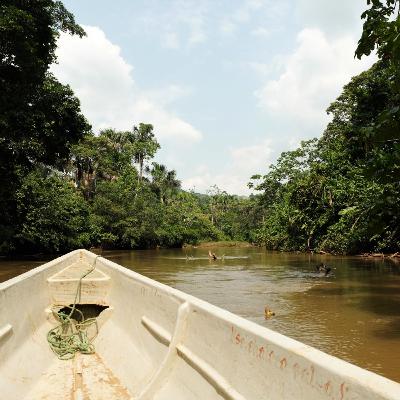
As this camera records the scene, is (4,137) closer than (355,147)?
Yes

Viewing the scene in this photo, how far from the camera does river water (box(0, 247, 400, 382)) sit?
6.91 metres

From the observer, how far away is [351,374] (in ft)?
5.76

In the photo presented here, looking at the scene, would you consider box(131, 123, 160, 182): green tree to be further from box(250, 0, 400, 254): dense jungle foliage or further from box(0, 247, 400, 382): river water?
box(0, 247, 400, 382): river water

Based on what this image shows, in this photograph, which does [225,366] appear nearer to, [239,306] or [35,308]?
[35,308]

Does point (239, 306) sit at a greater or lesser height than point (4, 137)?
lesser

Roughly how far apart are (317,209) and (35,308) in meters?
29.6

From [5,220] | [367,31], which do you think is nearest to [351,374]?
[367,31]

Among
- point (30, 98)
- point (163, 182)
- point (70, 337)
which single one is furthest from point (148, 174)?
point (70, 337)

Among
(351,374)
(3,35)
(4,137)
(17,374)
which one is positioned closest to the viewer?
(351,374)

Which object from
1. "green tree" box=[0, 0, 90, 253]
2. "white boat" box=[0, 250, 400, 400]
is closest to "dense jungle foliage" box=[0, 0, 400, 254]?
"green tree" box=[0, 0, 90, 253]

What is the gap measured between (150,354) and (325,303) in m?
7.70

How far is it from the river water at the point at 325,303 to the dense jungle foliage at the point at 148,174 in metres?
1.88

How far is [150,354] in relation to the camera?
14.1ft

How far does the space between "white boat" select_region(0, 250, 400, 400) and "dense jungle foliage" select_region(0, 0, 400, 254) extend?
9.85ft
